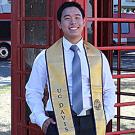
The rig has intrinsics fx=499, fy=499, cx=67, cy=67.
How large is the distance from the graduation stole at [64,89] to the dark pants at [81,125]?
1.3 inches

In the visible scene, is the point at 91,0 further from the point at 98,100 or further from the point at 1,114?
the point at 1,114

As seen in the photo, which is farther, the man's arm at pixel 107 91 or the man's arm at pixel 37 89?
the man's arm at pixel 107 91

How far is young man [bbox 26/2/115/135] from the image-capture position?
3.43m

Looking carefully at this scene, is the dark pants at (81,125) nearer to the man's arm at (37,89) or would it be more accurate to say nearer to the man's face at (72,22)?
the man's arm at (37,89)

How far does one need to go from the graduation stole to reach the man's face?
144 millimetres

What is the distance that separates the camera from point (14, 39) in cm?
533

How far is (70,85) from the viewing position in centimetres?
345

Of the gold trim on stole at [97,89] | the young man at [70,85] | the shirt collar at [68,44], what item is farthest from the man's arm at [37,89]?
the gold trim on stole at [97,89]

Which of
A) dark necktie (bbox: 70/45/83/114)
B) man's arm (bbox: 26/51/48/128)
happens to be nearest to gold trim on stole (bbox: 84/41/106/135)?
dark necktie (bbox: 70/45/83/114)

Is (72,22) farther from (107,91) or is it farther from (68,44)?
(107,91)

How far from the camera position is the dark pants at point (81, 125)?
11.4 feet

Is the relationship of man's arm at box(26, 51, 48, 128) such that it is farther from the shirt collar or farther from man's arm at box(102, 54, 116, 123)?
man's arm at box(102, 54, 116, 123)

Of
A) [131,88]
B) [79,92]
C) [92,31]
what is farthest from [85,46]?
[131,88]

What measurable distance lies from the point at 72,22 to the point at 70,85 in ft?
1.43
